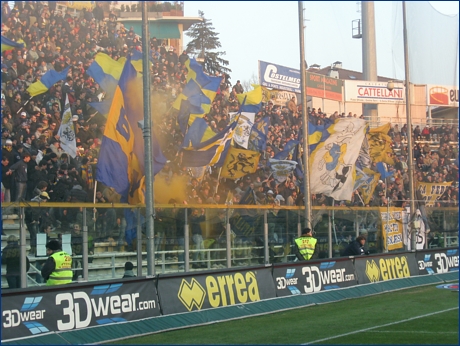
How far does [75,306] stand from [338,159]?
14.9 m

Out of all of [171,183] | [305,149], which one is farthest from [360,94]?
[171,183]

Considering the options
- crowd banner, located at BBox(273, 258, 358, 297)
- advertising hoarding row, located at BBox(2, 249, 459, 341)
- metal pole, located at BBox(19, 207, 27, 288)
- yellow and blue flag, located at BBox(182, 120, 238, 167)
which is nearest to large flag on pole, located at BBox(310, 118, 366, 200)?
advertising hoarding row, located at BBox(2, 249, 459, 341)

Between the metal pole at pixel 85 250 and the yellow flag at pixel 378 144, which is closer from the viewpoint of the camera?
the metal pole at pixel 85 250

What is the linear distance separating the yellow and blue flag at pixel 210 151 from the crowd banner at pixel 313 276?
16.1 ft

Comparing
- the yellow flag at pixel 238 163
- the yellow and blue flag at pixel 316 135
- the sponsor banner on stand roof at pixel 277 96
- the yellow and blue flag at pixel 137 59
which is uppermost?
the sponsor banner on stand roof at pixel 277 96

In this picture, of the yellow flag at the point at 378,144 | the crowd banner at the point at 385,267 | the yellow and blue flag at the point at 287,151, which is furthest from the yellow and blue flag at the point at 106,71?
the yellow flag at the point at 378,144

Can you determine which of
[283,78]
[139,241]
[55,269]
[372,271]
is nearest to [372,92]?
[283,78]

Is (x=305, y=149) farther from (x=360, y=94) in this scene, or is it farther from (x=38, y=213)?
(x=360, y=94)

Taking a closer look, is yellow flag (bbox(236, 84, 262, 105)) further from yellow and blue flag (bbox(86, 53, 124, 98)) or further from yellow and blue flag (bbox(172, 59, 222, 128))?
yellow and blue flag (bbox(86, 53, 124, 98))

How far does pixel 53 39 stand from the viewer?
20.8 metres

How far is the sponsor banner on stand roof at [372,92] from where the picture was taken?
46625 millimetres

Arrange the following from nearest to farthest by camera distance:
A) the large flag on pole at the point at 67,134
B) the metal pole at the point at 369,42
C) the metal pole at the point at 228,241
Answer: the large flag on pole at the point at 67,134 → the metal pole at the point at 228,241 → the metal pole at the point at 369,42

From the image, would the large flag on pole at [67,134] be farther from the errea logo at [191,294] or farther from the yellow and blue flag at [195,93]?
the errea logo at [191,294]

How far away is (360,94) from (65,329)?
37420 millimetres
